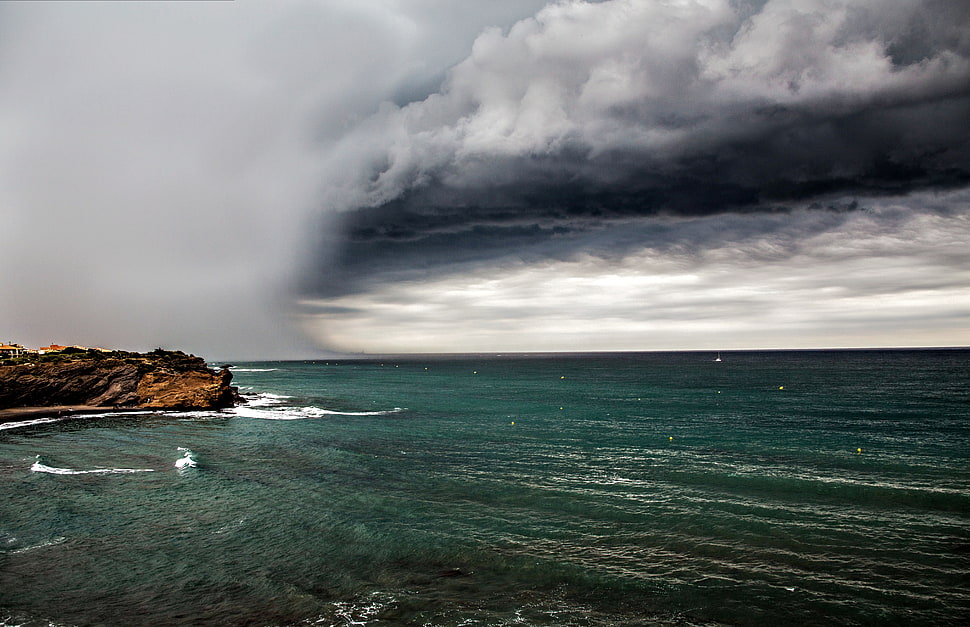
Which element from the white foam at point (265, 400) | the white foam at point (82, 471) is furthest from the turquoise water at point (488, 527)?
the white foam at point (265, 400)

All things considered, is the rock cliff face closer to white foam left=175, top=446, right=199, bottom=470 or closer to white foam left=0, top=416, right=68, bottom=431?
white foam left=0, top=416, right=68, bottom=431

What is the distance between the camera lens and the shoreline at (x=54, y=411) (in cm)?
6243

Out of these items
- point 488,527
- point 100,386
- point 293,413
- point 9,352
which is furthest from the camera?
point 9,352

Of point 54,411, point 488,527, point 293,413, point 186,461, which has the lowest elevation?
point 488,527

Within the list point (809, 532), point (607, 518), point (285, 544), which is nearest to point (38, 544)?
point (285, 544)

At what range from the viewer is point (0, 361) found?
75.9 metres

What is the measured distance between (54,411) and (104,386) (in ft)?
32.6

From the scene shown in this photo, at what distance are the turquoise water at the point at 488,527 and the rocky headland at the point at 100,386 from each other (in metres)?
22.9

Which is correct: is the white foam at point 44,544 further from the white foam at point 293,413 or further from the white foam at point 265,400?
the white foam at point 265,400

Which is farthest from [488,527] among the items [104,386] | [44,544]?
[104,386]

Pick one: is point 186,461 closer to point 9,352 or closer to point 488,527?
point 488,527

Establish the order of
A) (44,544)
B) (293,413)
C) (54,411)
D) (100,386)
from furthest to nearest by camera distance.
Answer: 1. (100,386)
2. (293,413)
3. (54,411)
4. (44,544)

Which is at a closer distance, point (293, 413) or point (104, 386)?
point (293, 413)

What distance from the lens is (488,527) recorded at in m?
25.4
